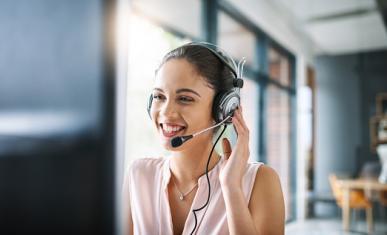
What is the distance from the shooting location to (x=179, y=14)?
178 cm

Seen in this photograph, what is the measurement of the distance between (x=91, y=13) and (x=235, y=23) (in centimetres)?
125

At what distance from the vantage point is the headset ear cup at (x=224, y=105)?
707 mm

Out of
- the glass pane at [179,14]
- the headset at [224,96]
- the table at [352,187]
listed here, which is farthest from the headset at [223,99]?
the table at [352,187]

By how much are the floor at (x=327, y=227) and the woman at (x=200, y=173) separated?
0.17 m

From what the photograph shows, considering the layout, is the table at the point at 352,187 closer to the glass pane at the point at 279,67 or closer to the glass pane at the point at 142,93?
the glass pane at the point at 279,67

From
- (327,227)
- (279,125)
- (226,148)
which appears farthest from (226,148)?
(327,227)

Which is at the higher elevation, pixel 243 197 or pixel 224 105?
pixel 224 105

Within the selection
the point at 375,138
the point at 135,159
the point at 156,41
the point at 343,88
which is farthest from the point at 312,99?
the point at 135,159

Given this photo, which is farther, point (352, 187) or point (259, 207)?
point (352, 187)

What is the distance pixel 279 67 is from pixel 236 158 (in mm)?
505

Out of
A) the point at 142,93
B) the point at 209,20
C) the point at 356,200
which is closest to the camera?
the point at 142,93

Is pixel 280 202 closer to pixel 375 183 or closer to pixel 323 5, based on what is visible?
pixel 375 183

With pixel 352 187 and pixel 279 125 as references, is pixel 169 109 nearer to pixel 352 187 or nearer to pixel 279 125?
pixel 279 125

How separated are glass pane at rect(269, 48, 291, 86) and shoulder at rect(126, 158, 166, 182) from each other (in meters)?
0.48
